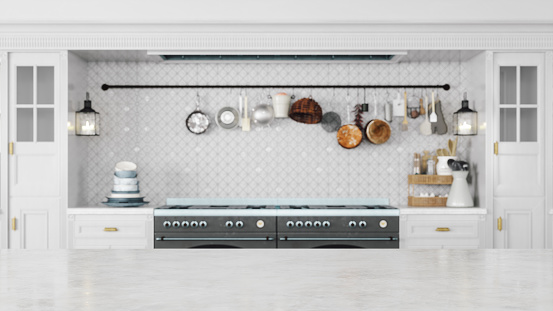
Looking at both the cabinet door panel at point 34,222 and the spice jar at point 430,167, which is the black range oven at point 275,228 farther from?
the cabinet door panel at point 34,222

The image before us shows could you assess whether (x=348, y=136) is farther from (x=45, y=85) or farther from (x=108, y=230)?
(x=45, y=85)

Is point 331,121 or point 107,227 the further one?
point 331,121

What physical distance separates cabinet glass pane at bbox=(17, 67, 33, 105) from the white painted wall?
39 cm

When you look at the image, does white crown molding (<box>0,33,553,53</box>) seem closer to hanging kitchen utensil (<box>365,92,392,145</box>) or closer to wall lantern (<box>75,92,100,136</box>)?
wall lantern (<box>75,92,100,136</box>)

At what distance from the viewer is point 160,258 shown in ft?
5.11

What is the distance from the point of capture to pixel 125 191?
13.6 ft

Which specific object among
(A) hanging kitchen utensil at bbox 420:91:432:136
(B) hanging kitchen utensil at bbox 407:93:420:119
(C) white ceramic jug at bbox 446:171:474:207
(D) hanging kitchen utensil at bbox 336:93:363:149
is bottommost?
(C) white ceramic jug at bbox 446:171:474:207

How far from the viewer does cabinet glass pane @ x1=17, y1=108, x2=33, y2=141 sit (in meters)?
4.03

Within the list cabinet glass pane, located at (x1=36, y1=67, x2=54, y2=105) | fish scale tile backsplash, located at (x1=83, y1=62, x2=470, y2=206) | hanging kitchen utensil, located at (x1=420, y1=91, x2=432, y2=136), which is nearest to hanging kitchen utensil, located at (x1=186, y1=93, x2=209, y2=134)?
fish scale tile backsplash, located at (x1=83, y1=62, x2=470, y2=206)

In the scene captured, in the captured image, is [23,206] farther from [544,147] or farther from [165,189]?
[544,147]

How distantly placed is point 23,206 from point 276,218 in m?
1.97

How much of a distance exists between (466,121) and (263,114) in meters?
1.67

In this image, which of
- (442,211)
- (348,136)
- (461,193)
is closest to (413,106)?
(348,136)

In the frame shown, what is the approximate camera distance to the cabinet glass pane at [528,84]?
13.4ft
